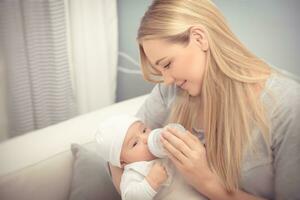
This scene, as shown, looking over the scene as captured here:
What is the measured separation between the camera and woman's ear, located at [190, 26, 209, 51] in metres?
0.66

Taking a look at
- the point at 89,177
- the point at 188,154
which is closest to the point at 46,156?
the point at 89,177

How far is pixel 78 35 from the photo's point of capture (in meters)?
0.81

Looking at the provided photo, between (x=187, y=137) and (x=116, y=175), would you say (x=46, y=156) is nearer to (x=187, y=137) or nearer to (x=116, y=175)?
(x=116, y=175)

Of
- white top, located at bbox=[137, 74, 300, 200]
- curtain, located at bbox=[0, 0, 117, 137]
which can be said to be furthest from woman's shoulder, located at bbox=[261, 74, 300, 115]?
curtain, located at bbox=[0, 0, 117, 137]

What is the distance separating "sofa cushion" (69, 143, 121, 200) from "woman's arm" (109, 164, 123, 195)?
0.14ft

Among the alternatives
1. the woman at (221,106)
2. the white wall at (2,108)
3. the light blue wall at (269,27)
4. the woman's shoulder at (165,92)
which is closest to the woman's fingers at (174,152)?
the woman at (221,106)

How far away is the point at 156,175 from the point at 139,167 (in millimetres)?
36

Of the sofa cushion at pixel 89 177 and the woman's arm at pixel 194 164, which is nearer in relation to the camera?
the woman's arm at pixel 194 164

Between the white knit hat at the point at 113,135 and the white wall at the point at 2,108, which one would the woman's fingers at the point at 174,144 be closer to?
the white knit hat at the point at 113,135

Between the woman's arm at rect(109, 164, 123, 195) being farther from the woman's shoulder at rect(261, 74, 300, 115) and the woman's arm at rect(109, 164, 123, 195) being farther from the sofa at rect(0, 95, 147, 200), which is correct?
the woman's shoulder at rect(261, 74, 300, 115)

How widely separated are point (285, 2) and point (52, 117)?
531 millimetres

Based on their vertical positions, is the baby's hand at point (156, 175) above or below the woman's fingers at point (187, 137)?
below

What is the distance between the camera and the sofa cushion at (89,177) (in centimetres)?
84

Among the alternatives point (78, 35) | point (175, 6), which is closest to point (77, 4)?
point (78, 35)
